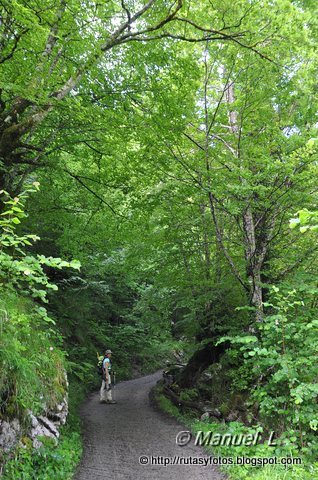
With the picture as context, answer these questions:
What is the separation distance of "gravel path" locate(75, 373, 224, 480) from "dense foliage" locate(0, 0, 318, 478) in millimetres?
1411

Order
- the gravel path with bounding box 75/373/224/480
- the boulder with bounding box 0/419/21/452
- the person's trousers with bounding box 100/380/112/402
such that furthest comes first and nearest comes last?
the person's trousers with bounding box 100/380/112/402 → the gravel path with bounding box 75/373/224/480 → the boulder with bounding box 0/419/21/452

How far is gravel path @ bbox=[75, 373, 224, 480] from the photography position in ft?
17.7

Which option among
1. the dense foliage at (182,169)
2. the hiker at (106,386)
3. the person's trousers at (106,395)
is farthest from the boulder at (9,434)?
the person's trousers at (106,395)

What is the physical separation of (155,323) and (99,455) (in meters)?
7.31

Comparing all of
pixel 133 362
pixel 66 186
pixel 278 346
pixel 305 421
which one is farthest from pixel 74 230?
pixel 133 362

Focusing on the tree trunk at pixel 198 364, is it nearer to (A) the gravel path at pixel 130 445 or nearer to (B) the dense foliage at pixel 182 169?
(B) the dense foliage at pixel 182 169

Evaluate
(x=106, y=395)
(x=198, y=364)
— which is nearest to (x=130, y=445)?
(x=106, y=395)

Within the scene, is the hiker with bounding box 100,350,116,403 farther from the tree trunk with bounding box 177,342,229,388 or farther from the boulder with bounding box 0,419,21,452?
the boulder with bounding box 0,419,21,452

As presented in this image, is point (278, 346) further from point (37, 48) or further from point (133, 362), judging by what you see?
point (133, 362)

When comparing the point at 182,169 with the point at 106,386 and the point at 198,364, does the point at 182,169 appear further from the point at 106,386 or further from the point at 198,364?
the point at 106,386

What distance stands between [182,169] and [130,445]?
6412 mm

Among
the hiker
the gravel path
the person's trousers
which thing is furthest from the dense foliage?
the person's trousers

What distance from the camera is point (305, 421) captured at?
505 cm

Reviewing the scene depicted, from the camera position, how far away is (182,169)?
26.9 feet
